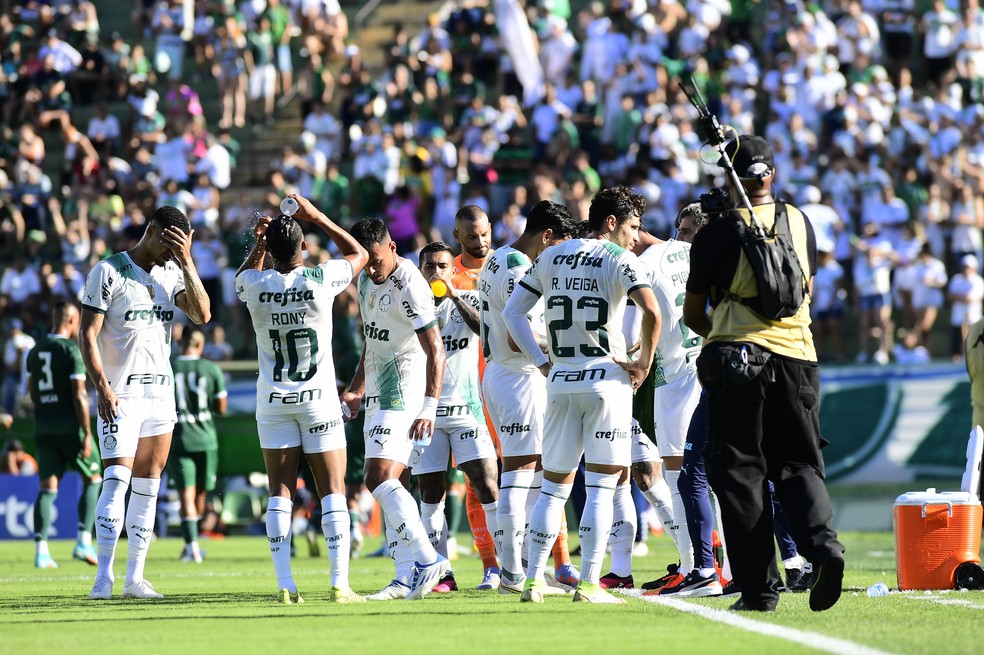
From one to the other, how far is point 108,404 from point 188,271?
1.02m

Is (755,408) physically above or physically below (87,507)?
above

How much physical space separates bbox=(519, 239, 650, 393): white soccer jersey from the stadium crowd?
1232cm

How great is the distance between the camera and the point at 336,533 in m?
9.51

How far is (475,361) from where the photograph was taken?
36.3 ft

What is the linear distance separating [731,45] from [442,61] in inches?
196

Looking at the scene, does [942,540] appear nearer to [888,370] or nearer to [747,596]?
[747,596]

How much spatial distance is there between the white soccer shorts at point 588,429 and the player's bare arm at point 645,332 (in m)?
0.13

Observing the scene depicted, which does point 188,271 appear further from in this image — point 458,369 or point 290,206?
point 458,369

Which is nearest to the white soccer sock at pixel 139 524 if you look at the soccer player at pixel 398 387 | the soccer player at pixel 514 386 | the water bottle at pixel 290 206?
the soccer player at pixel 398 387

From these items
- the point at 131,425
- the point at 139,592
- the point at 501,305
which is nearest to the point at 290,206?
the point at 501,305

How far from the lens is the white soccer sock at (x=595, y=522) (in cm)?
895

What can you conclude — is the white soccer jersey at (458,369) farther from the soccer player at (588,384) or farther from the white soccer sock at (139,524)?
the white soccer sock at (139,524)

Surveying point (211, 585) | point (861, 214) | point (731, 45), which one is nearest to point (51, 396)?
point (211, 585)

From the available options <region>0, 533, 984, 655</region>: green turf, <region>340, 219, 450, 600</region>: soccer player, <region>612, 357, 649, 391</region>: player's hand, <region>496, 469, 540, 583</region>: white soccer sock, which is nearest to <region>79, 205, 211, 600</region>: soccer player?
<region>0, 533, 984, 655</region>: green turf
